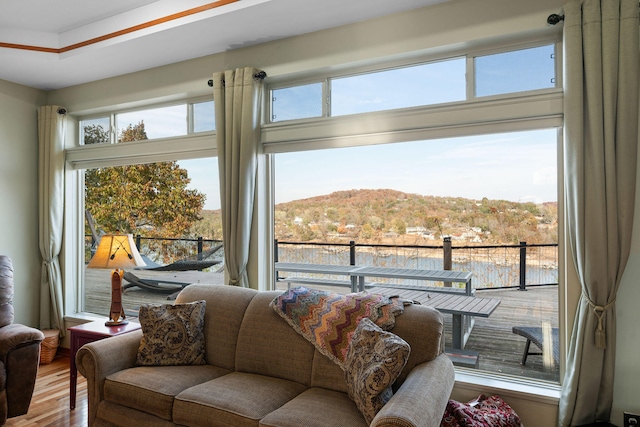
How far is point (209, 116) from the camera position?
12.5ft

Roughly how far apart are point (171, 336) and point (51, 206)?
100.0 inches

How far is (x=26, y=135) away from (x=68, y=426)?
298 centimetres

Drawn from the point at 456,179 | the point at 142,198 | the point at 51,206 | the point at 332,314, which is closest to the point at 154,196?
the point at 142,198

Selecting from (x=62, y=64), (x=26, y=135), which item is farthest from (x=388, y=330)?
(x=26, y=135)

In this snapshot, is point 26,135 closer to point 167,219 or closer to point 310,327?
point 167,219

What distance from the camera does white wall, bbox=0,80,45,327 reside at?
4.29 m

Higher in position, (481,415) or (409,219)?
(409,219)

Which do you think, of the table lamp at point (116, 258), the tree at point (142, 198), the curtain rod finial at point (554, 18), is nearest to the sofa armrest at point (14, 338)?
the table lamp at point (116, 258)

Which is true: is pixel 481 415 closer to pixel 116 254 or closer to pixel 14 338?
pixel 116 254

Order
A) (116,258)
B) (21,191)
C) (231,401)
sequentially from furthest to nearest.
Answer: (21,191)
(116,258)
(231,401)

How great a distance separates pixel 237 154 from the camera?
11.1ft

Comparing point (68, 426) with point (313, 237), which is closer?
point (68, 426)

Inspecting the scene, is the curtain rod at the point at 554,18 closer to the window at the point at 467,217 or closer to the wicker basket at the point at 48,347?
the window at the point at 467,217

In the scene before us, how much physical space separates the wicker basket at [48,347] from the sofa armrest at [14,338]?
1234mm
